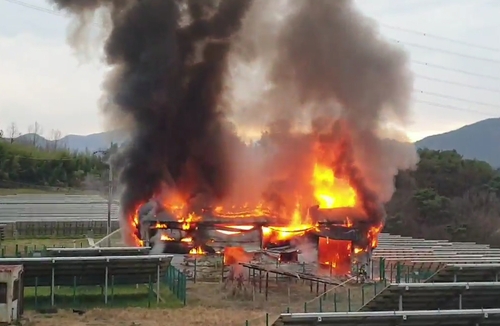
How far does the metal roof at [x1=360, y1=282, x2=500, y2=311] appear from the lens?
71.2ft

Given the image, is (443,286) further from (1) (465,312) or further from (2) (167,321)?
(2) (167,321)

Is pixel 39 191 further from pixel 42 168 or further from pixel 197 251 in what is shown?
pixel 197 251

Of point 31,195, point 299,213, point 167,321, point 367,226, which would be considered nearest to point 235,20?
point 299,213

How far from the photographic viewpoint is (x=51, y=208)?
2889 inches

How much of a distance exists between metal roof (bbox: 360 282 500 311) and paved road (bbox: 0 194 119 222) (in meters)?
49.6

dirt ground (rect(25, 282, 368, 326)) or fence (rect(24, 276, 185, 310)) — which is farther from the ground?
fence (rect(24, 276, 185, 310))

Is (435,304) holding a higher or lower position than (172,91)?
lower

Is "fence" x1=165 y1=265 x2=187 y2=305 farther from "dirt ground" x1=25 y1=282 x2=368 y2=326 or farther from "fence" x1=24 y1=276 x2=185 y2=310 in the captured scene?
"dirt ground" x1=25 y1=282 x2=368 y2=326

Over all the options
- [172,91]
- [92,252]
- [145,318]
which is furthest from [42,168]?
[145,318]

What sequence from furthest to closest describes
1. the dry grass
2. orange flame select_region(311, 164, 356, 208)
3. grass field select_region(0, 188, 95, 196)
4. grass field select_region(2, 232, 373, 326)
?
1. grass field select_region(0, 188, 95, 196)
2. orange flame select_region(311, 164, 356, 208)
3. grass field select_region(2, 232, 373, 326)
4. the dry grass

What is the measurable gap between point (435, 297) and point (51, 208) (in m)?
58.6

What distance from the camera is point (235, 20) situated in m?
48.4

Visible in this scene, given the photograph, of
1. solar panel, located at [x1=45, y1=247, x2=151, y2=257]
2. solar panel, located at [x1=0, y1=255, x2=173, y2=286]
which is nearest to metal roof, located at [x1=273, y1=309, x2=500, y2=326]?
solar panel, located at [x1=0, y1=255, x2=173, y2=286]

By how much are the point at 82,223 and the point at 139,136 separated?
22021 mm
